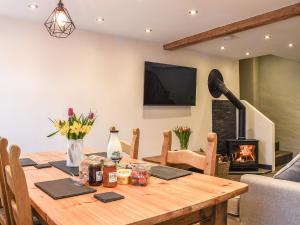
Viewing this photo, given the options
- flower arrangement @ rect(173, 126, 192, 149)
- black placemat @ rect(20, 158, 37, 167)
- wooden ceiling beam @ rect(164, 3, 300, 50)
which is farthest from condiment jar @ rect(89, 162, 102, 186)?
flower arrangement @ rect(173, 126, 192, 149)

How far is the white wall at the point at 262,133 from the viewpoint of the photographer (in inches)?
209

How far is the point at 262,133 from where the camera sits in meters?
5.48

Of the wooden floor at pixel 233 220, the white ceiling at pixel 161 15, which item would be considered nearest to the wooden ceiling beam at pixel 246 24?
the white ceiling at pixel 161 15

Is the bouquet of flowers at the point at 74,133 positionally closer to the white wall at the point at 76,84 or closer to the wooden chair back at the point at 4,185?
the wooden chair back at the point at 4,185

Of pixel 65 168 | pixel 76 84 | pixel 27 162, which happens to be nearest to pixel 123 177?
pixel 65 168

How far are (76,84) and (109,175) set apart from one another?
2.82 meters

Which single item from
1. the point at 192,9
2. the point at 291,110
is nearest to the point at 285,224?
the point at 192,9

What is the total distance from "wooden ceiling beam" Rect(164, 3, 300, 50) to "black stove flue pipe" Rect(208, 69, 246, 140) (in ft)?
4.65

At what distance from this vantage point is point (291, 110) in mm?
6793

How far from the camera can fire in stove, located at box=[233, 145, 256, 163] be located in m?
5.11

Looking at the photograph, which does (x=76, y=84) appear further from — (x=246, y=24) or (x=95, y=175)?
(x=95, y=175)

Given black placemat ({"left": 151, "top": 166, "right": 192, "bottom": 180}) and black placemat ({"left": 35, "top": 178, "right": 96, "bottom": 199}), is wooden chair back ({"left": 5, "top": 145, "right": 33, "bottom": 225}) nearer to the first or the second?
black placemat ({"left": 35, "top": 178, "right": 96, "bottom": 199})

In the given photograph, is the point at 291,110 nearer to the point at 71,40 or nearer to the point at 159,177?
the point at 71,40

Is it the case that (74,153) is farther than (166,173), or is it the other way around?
(74,153)
